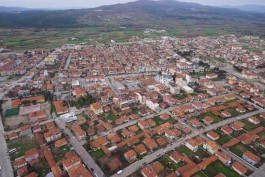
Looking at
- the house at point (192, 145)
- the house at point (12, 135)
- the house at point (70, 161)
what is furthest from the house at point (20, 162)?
the house at point (192, 145)

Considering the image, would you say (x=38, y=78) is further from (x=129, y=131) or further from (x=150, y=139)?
(x=150, y=139)

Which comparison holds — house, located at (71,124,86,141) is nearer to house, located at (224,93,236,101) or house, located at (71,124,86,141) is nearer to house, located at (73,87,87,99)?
house, located at (73,87,87,99)

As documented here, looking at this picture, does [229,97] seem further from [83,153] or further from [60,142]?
[60,142]

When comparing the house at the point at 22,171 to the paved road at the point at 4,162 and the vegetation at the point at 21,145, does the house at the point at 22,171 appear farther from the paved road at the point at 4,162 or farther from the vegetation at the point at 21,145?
the vegetation at the point at 21,145

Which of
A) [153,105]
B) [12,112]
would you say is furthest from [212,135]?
[12,112]

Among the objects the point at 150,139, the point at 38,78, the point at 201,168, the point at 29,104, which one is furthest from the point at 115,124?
the point at 38,78

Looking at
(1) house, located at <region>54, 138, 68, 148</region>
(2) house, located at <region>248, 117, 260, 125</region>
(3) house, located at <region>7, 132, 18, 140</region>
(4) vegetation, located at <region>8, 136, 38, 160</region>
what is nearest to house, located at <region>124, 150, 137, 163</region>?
(1) house, located at <region>54, 138, 68, 148</region>
